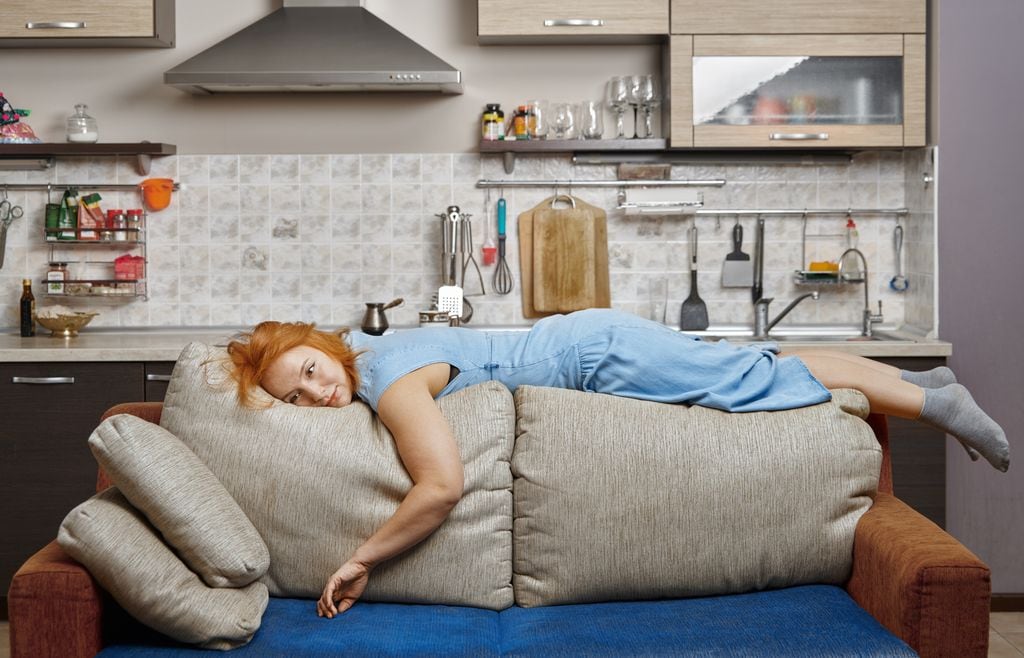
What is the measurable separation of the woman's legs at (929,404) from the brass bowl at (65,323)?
8.11ft

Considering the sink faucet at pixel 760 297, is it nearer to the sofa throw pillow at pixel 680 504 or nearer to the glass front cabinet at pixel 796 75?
the glass front cabinet at pixel 796 75

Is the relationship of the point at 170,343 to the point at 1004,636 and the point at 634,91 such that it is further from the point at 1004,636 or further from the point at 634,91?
the point at 1004,636

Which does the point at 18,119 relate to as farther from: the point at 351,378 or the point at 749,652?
the point at 749,652

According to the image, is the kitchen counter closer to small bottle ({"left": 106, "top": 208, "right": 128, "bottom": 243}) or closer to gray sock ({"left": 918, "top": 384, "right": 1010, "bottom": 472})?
small bottle ({"left": 106, "top": 208, "right": 128, "bottom": 243})

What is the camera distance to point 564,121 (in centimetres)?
383

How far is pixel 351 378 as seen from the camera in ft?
7.72

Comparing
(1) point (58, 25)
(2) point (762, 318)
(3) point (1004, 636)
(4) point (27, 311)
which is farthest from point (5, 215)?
(3) point (1004, 636)

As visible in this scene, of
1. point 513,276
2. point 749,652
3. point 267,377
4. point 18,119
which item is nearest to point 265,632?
point 267,377

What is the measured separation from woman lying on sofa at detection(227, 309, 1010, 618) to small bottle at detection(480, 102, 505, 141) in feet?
4.71

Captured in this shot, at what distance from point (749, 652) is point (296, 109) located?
2.67m

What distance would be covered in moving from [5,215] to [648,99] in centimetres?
228

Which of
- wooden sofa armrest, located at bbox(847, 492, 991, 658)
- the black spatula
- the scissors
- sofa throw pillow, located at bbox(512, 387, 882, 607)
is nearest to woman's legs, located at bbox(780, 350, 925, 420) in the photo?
sofa throw pillow, located at bbox(512, 387, 882, 607)

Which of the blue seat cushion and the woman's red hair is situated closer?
the blue seat cushion

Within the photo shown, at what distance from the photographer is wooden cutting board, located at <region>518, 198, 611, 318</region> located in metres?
3.90
